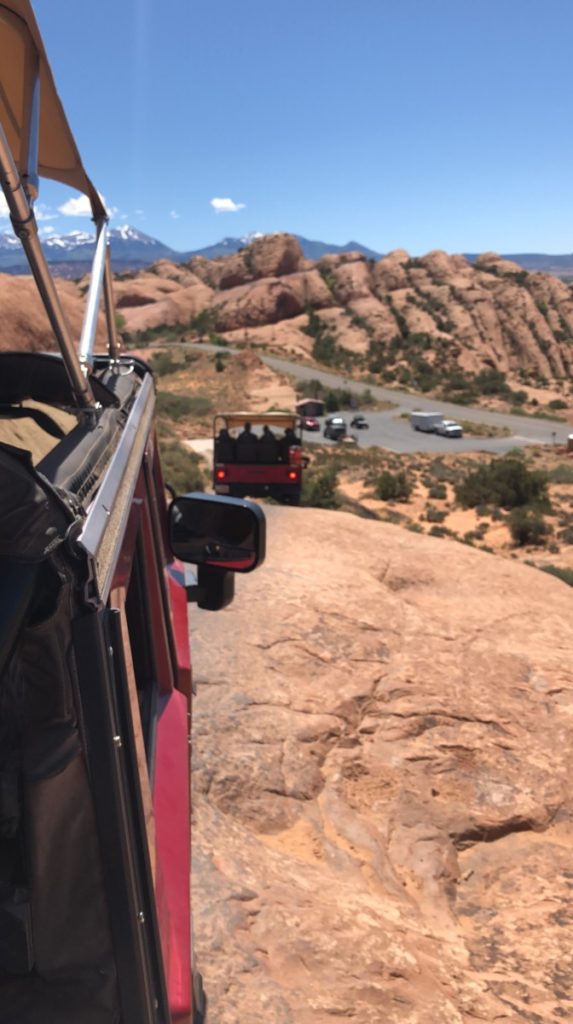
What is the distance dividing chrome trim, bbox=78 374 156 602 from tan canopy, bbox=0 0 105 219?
57 cm

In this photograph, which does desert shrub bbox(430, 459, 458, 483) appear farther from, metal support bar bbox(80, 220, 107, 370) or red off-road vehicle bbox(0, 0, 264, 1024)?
red off-road vehicle bbox(0, 0, 264, 1024)

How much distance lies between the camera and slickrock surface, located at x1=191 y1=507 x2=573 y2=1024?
2947 mm

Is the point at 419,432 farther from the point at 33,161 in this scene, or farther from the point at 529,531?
the point at 33,161

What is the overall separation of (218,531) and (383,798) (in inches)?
100

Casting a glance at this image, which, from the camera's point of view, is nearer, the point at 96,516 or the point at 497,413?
the point at 96,516

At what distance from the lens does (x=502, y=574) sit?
7.89m

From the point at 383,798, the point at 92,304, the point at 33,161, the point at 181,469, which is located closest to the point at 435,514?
the point at 181,469

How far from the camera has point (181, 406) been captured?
39.4 meters

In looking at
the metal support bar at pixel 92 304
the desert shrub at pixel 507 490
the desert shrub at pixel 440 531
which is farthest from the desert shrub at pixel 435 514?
the metal support bar at pixel 92 304

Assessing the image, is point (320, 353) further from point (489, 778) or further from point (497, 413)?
point (489, 778)

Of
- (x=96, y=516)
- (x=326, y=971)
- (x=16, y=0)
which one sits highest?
(x=16, y=0)

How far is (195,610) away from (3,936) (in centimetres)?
539

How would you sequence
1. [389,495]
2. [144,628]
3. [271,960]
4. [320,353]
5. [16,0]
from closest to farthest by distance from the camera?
1. [16,0]
2. [144,628]
3. [271,960]
4. [389,495]
5. [320,353]

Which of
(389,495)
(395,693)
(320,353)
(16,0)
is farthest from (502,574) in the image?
(320,353)
